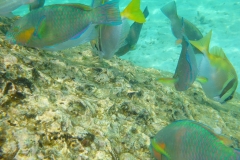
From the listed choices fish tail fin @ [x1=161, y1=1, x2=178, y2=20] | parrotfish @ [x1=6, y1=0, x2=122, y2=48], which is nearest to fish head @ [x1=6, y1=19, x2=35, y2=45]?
parrotfish @ [x1=6, y1=0, x2=122, y2=48]

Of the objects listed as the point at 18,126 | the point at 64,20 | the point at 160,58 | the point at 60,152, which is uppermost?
the point at 64,20

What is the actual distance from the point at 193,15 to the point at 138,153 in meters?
12.9

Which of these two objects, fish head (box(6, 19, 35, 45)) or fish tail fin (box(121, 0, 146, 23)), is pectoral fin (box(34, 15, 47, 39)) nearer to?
fish head (box(6, 19, 35, 45))

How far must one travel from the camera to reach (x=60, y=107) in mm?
1619

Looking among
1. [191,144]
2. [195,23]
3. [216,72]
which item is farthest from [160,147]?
[195,23]

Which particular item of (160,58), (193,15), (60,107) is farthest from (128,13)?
(193,15)

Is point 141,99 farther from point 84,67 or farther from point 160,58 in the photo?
point 160,58

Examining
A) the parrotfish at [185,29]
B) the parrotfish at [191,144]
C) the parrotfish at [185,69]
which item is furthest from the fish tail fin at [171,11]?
the parrotfish at [191,144]

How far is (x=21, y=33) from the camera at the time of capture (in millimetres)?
1756

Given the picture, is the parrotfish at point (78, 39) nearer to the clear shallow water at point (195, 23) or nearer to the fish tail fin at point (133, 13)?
the fish tail fin at point (133, 13)

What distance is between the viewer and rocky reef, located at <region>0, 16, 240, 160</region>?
1.33 meters

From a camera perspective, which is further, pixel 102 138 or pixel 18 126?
pixel 102 138

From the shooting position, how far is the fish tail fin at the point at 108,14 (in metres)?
1.77

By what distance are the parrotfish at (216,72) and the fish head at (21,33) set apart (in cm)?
152
